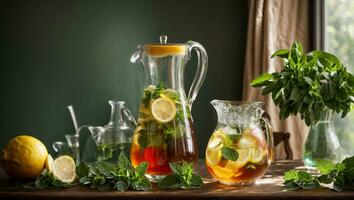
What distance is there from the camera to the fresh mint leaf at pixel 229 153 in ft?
4.03

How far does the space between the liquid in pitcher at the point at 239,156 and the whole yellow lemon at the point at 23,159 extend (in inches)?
17.6

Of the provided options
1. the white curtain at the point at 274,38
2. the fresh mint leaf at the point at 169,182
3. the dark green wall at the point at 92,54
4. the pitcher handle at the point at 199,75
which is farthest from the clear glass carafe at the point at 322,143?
the dark green wall at the point at 92,54

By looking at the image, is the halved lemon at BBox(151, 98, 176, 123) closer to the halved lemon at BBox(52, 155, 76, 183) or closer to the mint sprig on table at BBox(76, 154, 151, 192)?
the mint sprig on table at BBox(76, 154, 151, 192)

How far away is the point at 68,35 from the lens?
13.0 feet

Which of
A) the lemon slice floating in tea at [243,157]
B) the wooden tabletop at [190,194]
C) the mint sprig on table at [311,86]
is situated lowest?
the wooden tabletop at [190,194]

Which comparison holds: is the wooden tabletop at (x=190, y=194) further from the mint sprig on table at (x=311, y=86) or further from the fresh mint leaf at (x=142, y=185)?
the mint sprig on table at (x=311, y=86)

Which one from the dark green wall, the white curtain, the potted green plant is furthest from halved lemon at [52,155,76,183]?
the dark green wall

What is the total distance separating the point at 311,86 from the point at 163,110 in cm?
46

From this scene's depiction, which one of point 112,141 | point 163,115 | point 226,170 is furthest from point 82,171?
point 112,141

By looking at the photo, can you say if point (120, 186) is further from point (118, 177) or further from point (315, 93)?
point (315, 93)

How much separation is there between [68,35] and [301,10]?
1.79 meters

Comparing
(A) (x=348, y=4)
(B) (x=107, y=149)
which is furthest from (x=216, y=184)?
(A) (x=348, y=4)

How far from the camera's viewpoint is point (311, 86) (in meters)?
1.46

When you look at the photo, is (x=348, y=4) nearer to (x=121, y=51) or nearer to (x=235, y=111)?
(x=121, y=51)
